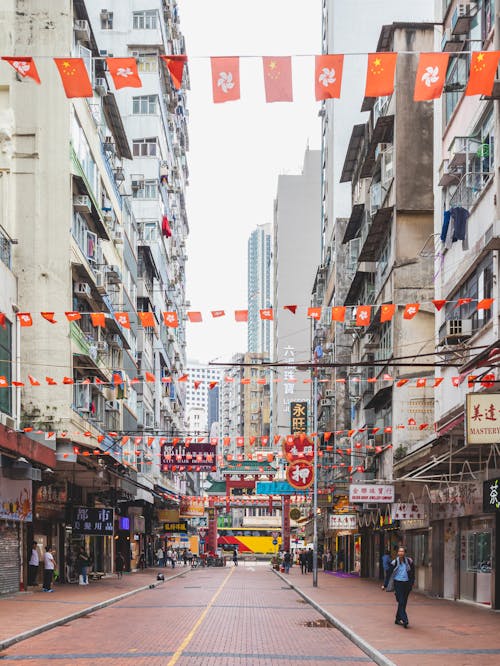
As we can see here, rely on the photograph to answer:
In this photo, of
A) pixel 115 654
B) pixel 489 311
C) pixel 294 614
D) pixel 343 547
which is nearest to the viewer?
pixel 115 654

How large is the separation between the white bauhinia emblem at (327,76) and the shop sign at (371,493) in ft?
84.3

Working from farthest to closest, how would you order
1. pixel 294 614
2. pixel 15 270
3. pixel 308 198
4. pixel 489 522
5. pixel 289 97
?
pixel 308 198 < pixel 15 270 < pixel 489 522 < pixel 294 614 < pixel 289 97

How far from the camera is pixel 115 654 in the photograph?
16094 mm

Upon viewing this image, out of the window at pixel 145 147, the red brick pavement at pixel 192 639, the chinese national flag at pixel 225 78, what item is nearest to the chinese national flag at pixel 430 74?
the chinese national flag at pixel 225 78

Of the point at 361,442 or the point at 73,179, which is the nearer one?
the point at 73,179

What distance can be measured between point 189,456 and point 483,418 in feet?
124

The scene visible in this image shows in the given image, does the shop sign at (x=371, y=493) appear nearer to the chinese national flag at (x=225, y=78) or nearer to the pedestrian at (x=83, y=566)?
the pedestrian at (x=83, y=566)

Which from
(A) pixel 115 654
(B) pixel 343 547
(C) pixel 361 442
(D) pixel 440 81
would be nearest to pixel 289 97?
(D) pixel 440 81

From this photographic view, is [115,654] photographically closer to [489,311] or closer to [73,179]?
[489,311]

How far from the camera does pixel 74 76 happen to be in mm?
13688

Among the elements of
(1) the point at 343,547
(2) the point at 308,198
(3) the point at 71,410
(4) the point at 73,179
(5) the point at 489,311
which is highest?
(2) the point at 308,198

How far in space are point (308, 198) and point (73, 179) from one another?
3871 inches

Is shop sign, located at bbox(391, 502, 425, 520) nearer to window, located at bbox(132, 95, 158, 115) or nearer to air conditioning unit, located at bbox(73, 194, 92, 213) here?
air conditioning unit, located at bbox(73, 194, 92, 213)

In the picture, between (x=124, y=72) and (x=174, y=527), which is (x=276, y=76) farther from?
(x=174, y=527)
